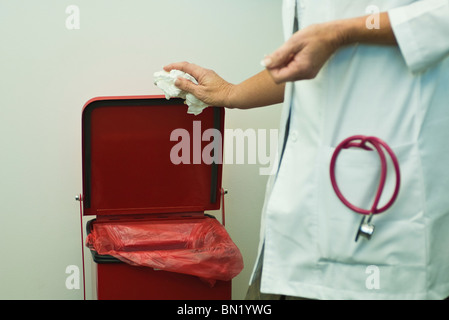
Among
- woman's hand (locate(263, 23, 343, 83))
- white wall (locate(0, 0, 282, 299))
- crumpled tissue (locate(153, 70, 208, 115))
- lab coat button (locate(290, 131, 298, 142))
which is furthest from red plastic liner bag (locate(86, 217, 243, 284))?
woman's hand (locate(263, 23, 343, 83))

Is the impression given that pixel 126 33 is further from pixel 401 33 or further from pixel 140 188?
pixel 401 33

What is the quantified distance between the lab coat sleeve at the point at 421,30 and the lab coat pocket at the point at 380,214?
153 mm

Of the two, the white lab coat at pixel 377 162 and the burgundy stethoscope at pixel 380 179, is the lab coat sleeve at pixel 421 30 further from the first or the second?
the burgundy stethoscope at pixel 380 179

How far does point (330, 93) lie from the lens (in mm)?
965

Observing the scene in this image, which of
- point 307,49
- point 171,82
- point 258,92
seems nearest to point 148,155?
point 171,82

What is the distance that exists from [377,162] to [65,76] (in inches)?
52.8

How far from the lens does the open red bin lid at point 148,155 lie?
166 centimetres

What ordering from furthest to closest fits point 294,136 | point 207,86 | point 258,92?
point 207,86
point 258,92
point 294,136

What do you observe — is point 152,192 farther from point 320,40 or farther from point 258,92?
point 320,40

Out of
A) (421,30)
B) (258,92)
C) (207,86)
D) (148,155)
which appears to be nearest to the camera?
(421,30)

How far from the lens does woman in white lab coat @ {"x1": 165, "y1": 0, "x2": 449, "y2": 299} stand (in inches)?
35.5

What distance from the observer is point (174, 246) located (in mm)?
1804

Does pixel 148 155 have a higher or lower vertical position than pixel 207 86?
lower

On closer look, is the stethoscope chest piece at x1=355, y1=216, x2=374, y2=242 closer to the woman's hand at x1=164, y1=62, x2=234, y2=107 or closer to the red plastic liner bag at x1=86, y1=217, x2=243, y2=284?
the woman's hand at x1=164, y1=62, x2=234, y2=107
